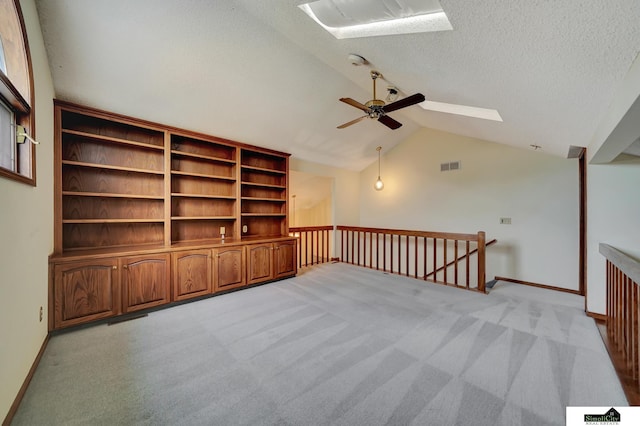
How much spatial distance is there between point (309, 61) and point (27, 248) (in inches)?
127

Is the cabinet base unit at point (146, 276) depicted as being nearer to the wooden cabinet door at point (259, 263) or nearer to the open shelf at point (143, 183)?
the wooden cabinet door at point (259, 263)

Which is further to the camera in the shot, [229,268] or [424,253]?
[424,253]

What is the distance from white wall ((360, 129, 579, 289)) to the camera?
392cm

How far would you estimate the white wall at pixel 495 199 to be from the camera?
392 centimetres

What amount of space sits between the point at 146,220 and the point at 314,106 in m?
2.92

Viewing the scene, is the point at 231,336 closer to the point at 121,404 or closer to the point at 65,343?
the point at 121,404

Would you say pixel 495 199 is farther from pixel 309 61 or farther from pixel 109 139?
pixel 109 139

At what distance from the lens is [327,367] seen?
1.84m

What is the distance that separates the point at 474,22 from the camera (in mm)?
1394

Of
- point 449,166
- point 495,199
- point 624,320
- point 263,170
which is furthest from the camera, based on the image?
point 449,166

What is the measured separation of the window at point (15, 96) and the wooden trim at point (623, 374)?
397 centimetres

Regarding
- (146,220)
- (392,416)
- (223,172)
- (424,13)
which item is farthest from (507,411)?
(223,172)

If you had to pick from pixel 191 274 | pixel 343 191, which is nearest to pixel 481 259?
pixel 343 191

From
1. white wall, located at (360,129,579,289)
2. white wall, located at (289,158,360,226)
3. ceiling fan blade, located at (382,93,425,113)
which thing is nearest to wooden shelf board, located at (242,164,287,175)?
white wall, located at (289,158,360,226)
